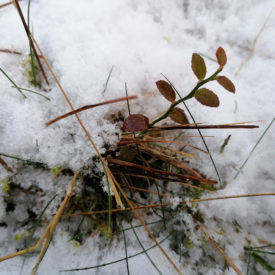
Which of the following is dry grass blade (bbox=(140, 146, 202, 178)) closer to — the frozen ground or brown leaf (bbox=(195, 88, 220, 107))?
the frozen ground

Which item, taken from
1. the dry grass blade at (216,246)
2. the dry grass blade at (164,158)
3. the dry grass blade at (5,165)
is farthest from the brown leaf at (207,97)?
the dry grass blade at (5,165)

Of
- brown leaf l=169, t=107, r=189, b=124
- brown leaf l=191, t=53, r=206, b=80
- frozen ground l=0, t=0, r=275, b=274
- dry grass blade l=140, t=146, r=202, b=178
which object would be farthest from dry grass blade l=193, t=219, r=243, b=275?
brown leaf l=191, t=53, r=206, b=80

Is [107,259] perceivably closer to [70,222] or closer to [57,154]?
[70,222]

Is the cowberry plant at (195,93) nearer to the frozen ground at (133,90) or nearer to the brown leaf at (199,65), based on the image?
the brown leaf at (199,65)

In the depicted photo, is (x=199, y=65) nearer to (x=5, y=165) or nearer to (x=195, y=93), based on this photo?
(x=195, y=93)

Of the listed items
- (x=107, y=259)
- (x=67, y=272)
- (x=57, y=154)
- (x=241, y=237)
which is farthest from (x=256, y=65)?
(x=67, y=272)

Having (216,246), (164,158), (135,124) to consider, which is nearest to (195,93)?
(135,124)
